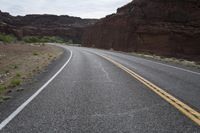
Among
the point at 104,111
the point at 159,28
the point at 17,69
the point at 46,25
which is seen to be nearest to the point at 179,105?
the point at 104,111

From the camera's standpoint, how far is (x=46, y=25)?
15188 centimetres

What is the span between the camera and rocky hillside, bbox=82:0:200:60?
1850 inches

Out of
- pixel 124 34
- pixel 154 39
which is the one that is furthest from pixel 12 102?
pixel 124 34

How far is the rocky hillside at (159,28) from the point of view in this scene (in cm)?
4700

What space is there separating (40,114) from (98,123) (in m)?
1.44

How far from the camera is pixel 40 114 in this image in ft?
21.2

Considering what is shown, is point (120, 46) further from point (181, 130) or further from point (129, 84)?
point (181, 130)

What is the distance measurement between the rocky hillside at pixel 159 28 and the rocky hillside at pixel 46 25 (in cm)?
5769

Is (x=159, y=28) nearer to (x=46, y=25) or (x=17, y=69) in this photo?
(x=17, y=69)

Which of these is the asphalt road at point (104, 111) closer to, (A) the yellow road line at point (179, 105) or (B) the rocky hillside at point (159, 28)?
(A) the yellow road line at point (179, 105)

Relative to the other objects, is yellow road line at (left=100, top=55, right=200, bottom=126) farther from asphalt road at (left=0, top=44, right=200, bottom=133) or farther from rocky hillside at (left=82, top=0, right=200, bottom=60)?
rocky hillside at (left=82, top=0, right=200, bottom=60)

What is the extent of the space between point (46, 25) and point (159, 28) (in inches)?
4311

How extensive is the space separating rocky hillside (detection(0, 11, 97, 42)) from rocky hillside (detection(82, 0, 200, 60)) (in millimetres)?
57686

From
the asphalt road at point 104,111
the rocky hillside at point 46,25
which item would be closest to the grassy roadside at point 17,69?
the asphalt road at point 104,111
